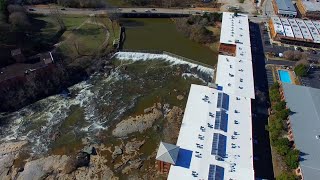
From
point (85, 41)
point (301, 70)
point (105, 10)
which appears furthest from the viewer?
point (105, 10)

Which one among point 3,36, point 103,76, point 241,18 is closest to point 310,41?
point 241,18

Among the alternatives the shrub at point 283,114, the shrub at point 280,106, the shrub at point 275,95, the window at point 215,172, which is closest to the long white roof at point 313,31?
the shrub at point 275,95

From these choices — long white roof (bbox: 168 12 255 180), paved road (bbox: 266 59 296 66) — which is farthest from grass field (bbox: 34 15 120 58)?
paved road (bbox: 266 59 296 66)

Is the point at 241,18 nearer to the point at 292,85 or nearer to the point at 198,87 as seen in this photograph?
the point at 292,85

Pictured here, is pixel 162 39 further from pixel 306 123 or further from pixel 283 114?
pixel 306 123

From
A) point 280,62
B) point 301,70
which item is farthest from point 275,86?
point 280,62

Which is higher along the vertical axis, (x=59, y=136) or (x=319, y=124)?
(x=319, y=124)

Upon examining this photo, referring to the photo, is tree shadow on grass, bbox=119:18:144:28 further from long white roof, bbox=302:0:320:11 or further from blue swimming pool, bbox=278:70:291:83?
long white roof, bbox=302:0:320:11
